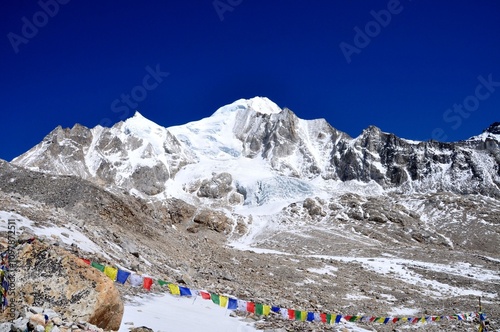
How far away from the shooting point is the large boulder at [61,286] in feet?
29.8

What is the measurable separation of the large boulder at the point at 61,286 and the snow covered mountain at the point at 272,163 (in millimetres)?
128230

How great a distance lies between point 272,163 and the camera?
188625 millimetres

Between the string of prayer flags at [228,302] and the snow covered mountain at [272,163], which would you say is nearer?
the string of prayer flags at [228,302]

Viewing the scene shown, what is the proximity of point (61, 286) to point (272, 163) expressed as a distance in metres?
180

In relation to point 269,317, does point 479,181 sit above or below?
above

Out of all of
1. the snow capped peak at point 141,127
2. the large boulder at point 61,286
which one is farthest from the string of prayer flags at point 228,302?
the snow capped peak at point 141,127

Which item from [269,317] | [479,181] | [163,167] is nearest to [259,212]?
[163,167]

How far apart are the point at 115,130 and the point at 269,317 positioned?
171 metres

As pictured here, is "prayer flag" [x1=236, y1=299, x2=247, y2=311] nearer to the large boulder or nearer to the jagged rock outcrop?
the large boulder

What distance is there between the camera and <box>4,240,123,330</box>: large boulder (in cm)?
907

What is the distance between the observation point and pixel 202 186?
14850 centimetres

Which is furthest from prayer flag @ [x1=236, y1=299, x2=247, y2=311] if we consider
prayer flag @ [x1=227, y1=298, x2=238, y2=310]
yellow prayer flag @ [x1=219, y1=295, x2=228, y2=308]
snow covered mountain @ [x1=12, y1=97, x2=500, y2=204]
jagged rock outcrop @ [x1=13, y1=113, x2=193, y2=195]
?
jagged rock outcrop @ [x1=13, y1=113, x2=193, y2=195]

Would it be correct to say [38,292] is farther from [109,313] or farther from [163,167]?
[163,167]
